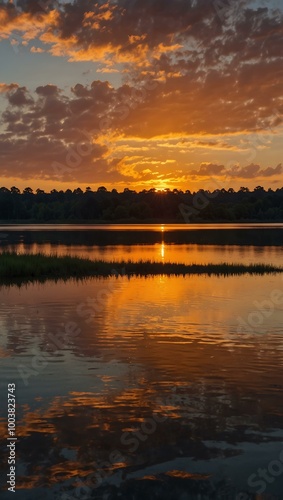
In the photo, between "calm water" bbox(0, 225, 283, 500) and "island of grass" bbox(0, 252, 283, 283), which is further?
Result: "island of grass" bbox(0, 252, 283, 283)

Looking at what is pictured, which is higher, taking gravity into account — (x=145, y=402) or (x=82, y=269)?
(x=82, y=269)

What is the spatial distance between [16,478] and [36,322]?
16.4m

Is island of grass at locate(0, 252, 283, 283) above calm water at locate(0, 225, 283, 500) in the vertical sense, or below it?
above

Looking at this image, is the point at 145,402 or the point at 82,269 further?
the point at 82,269

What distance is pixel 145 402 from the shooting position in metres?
14.9

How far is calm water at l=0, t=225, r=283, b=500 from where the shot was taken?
35.2ft

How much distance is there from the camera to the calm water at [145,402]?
10727 millimetres

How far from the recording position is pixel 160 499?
10023mm

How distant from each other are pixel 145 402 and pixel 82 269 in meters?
36.7

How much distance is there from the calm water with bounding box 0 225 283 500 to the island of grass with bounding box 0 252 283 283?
18.0 meters

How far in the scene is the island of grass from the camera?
4816 cm

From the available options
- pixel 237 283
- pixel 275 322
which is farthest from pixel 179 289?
pixel 275 322

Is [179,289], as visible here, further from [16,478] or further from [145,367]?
[16,478]

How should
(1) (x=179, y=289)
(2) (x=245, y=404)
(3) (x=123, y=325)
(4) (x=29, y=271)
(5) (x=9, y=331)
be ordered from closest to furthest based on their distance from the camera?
(2) (x=245, y=404) < (5) (x=9, y=331) < (3) (x=123, y=325) < (1) (x=179, y=289) < (4) (x=29, y=271)
